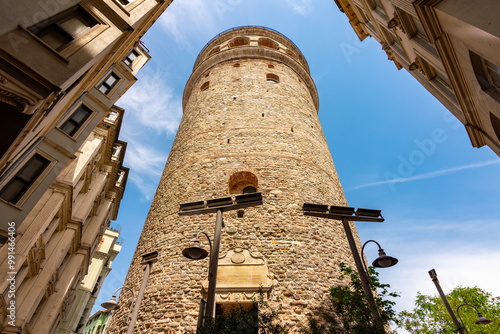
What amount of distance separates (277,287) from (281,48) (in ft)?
53.9

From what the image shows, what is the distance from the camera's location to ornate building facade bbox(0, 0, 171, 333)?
4578mm

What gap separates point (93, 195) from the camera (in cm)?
1210

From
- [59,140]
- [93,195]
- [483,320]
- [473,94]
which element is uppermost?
[93,195]

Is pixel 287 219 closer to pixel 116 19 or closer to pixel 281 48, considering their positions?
pixel 116 19

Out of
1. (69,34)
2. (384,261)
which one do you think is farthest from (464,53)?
(69,34)

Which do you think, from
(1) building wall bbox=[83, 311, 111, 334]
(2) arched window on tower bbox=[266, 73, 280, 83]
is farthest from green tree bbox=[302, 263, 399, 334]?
(1) building wall bbox=[83, 311, 111, 334]

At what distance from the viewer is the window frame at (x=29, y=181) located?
6004mm

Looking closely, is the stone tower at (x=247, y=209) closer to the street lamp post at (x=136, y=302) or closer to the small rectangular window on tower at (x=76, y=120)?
the street lamp post at (x=136, y=302)

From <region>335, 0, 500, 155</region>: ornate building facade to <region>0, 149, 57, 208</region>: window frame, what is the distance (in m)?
8.94

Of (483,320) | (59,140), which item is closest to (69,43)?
(59,140)

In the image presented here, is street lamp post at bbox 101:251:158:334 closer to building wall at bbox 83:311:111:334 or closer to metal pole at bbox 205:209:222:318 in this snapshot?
metal pole at bbox 205:209:222:318

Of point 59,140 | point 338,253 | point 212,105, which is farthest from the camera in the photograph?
point 212,105

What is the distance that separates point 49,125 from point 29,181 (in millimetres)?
1664

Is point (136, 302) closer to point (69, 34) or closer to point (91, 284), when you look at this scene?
point (69, 34)
